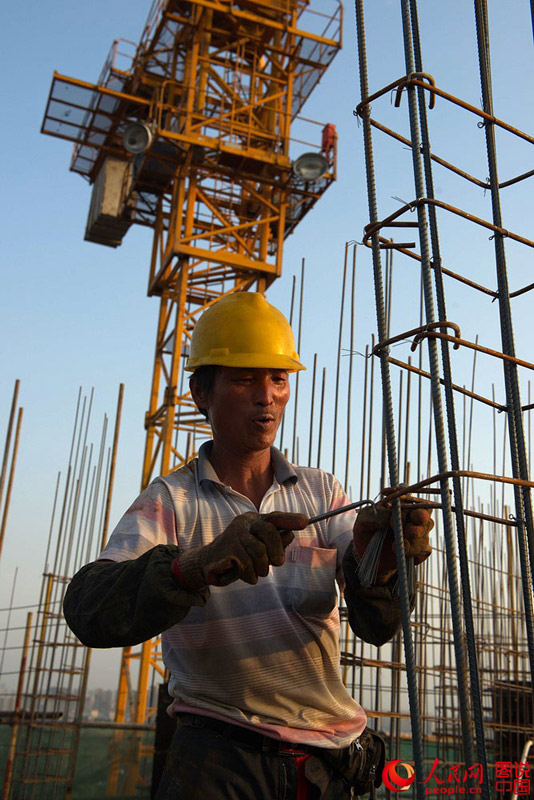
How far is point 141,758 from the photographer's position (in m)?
9.68

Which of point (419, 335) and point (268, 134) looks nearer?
point (419, 335)

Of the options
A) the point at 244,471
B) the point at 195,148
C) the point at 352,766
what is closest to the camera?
the point at 352,766

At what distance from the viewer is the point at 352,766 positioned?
2266 millimetres

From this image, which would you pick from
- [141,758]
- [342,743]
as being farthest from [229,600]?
[141,758]

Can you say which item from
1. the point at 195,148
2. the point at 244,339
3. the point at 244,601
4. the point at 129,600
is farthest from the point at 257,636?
the point at 195,148

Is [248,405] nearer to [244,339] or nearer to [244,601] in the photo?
[244,339]

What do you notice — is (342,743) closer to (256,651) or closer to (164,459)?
(256,651)

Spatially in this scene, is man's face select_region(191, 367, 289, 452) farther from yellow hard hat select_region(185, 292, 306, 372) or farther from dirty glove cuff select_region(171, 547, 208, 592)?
dirty glove cuff select_region(171, 547, 208, 592)

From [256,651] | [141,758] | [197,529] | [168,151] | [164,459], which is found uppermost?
[168,151]

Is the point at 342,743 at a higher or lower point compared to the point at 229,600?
lower

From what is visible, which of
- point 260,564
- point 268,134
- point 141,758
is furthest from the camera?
point 268,134

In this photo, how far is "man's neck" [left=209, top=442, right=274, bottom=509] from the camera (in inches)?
99.5

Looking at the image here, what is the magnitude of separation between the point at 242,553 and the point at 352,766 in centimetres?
98

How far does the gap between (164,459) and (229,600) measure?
36.5ft
